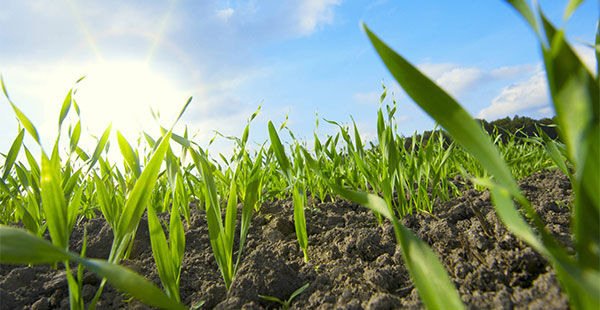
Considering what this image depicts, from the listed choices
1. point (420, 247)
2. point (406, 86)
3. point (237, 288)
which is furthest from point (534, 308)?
point (237, 288)

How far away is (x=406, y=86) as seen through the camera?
47cm

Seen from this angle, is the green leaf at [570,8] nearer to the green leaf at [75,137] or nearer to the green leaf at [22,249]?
the green leaf at [22,249]

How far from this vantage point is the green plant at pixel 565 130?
361 mm

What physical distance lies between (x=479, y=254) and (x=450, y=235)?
140 mm

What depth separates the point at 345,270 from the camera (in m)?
0.96

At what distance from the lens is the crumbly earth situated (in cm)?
76

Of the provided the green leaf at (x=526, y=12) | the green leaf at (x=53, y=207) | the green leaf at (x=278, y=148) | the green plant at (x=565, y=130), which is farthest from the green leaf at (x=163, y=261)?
the green leaf at (x=526, y=12)

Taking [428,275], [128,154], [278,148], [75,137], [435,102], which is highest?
[75,137]

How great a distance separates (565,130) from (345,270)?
0.68 metres

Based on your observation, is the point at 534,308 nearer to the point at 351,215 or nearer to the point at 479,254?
the point at 479,254

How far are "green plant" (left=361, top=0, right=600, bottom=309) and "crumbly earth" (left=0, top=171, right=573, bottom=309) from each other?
0.60ft

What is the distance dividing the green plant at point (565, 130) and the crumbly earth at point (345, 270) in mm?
A: 181

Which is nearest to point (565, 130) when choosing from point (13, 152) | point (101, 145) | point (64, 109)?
point (101, 145)

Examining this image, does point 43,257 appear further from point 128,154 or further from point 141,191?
point 128,154
